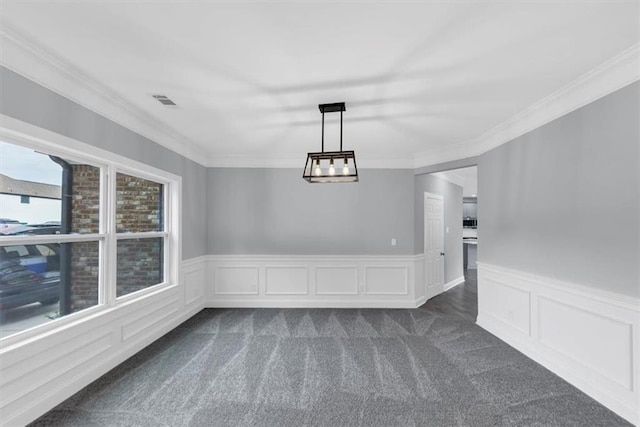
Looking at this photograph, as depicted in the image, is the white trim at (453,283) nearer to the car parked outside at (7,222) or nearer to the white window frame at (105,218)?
the white window frame at (105,218)

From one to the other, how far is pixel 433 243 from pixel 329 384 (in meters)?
4.01

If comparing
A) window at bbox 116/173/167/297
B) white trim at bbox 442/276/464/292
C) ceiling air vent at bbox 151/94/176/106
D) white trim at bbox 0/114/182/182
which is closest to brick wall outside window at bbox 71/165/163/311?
window at bbox 116/173/167/297

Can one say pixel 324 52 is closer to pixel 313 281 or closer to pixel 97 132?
pixel 97 132

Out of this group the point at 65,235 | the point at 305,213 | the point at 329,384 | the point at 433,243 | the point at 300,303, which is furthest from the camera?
the point at 433,243

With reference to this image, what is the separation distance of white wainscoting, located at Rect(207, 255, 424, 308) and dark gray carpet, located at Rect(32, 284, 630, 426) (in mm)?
1103

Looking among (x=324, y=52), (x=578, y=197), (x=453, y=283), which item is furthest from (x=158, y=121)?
(x=453, y=283)

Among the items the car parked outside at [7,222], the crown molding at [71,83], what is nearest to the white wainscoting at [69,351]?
the car parked outside at [7,222]

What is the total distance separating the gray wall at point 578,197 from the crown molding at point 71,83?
14.1ft

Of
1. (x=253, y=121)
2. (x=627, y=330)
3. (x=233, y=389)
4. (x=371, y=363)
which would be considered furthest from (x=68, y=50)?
(x=627, y=330)

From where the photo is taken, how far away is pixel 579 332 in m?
2.58

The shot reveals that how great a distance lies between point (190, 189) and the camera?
14.9 ft

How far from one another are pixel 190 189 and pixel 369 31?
12.0 feet

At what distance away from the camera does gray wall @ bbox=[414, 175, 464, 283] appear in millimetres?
5242

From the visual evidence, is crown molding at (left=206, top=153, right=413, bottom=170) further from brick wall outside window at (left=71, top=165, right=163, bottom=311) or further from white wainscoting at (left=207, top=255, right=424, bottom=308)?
white wainscoting at (left=207, top=255, right=424, bottom=308)
